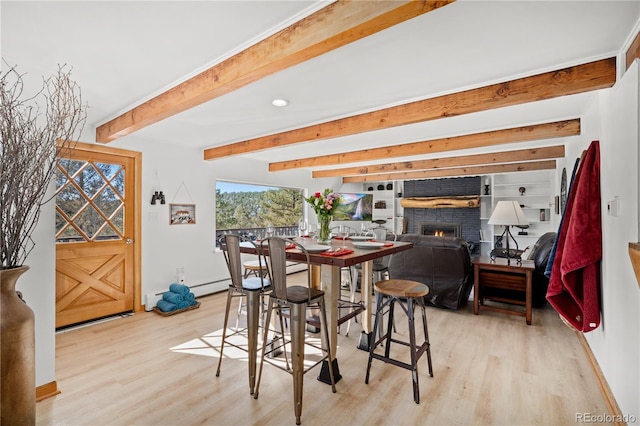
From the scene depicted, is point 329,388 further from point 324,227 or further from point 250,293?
point 324,227

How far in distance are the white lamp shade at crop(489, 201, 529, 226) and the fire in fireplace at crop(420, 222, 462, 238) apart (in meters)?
3.47

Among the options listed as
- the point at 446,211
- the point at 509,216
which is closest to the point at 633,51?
the point at 509,216

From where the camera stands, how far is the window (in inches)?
206

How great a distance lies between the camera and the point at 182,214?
4.45 metres

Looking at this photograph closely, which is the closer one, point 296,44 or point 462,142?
point 296,44

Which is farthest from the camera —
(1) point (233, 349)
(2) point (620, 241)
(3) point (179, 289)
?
(3) point (179, 289)

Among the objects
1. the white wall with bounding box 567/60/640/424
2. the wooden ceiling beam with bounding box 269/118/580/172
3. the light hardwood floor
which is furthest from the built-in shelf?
the white wall with bounding box 567/60/640/424

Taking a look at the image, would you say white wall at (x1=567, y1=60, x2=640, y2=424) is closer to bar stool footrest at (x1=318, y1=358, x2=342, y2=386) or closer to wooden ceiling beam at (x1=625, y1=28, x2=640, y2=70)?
wooden ceiling beam at (x1=625, y1=28, x2=640, y2=70)

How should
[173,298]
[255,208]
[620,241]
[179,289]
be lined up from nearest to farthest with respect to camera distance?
[620,241] → [173,298] → [179,289] → [255,208]

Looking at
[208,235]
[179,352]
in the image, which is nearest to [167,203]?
[208,235]

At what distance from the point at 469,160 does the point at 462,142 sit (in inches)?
59.5

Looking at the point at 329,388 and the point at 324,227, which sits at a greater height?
the point at 324,227

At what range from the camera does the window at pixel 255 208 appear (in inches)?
206

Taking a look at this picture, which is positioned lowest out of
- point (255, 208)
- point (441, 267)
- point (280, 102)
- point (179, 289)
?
point (179, 289)
